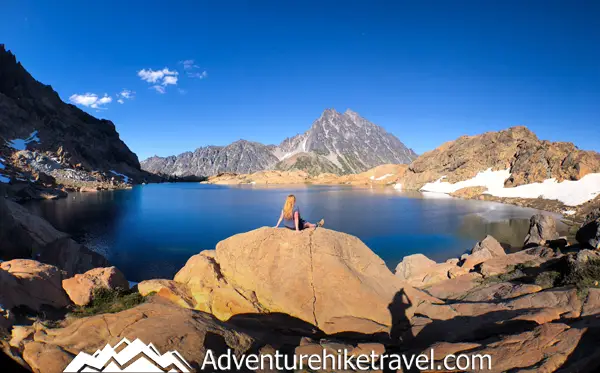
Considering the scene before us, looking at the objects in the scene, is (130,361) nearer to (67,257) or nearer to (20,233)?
(67,257)

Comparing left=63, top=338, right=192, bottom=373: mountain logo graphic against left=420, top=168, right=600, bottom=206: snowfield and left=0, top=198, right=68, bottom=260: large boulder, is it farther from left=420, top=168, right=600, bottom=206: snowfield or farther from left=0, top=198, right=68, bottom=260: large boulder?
left=420, top=168, right=600, bottom=206: snowfield

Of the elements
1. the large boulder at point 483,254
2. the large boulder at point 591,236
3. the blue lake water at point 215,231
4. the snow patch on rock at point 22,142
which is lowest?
the blue lake water at point 215,231

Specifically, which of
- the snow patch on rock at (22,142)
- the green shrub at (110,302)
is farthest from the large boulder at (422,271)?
the snow patch on rock at (22,142)

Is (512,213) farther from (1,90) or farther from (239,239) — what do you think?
(1,90)

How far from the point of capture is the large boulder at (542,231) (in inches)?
935

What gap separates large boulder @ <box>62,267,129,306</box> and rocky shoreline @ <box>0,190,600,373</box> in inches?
1.5

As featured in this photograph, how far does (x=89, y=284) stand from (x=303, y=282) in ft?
25.3

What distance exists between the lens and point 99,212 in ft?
156

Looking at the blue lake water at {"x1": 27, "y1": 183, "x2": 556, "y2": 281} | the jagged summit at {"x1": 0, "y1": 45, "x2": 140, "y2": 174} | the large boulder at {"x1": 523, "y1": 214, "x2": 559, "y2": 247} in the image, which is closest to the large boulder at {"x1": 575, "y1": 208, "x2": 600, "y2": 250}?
the large boulder at {"x1": 523, "y1": 214, "x2": 559, "y2": 247}

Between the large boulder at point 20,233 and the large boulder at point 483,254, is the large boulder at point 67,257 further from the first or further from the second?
the large boulder at point 483,254

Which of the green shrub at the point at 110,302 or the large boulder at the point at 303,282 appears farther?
the green shrub at the point at 110,302

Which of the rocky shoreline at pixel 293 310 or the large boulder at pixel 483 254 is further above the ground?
the rocky shoreline at pixel 293 310

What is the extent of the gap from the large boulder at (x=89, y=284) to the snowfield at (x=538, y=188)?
67263 millimetres

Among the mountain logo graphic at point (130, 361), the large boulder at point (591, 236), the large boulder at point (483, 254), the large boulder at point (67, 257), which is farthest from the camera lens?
the large boulder at point (483, 254)
